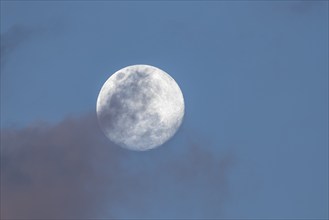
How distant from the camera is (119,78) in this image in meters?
74.2

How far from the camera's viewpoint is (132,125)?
72000 millimetres

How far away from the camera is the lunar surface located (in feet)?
236

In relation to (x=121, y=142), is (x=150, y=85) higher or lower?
higher

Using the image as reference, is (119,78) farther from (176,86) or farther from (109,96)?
(176,86)

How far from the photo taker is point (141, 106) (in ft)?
235

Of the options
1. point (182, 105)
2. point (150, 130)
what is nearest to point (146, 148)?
point (150, 130)

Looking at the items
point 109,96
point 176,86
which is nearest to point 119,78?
point 109,96

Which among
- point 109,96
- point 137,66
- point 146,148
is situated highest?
point 137,66

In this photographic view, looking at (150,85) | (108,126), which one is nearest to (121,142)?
(108,126)

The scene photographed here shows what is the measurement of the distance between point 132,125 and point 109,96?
5339 mm

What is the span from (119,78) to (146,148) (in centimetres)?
1024

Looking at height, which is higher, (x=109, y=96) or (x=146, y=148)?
(x=109, y=96)

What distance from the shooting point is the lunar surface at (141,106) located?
2832 inches

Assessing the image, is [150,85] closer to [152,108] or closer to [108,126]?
[152,108]
